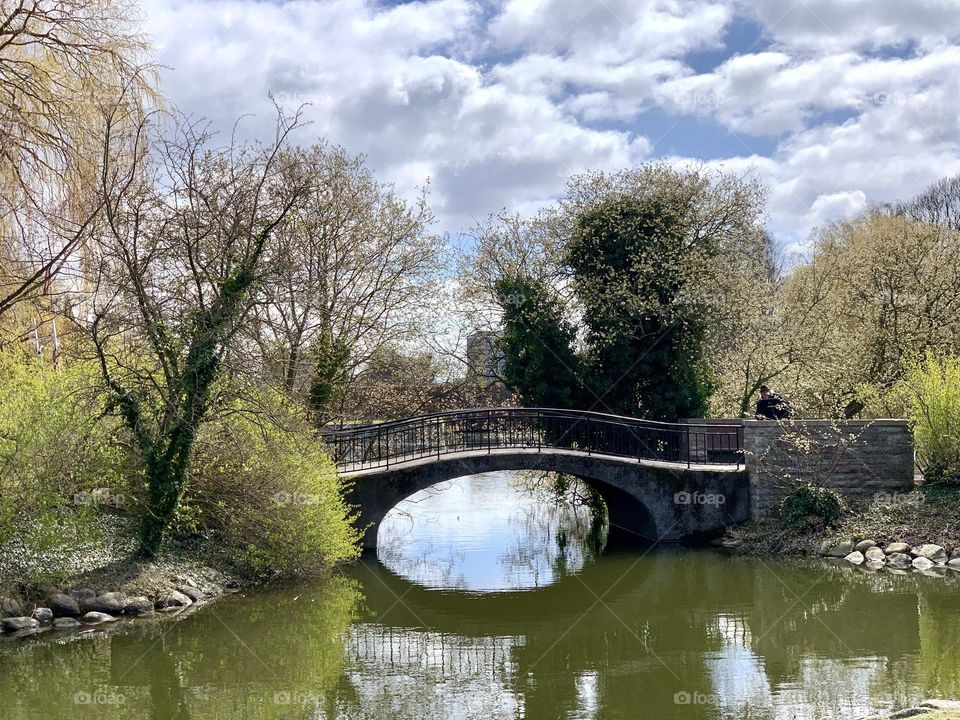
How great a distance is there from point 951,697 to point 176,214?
1225 cm

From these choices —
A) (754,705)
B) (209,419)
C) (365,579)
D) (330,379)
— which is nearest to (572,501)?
(330,379)

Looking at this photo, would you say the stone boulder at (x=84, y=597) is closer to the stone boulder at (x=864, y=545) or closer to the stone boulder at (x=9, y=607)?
the stone boulder at (x=9, y=607)

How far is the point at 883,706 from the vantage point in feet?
32.7

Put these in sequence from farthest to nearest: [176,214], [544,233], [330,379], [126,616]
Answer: [544,233] < [330,379] < [176,214] < [126,616]

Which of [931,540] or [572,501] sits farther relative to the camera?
[572,501]

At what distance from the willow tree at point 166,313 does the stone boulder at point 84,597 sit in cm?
122

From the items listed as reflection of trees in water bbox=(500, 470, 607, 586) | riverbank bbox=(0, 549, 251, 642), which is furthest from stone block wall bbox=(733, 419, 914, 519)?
riverbank bbox=(0, 549, 251, 642)

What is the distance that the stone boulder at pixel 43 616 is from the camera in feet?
44.6

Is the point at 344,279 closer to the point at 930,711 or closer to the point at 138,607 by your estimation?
the point at 138,607

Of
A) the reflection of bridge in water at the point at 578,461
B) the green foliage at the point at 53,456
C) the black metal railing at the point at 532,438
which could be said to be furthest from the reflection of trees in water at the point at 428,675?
the black metal railing at the point at 532,438

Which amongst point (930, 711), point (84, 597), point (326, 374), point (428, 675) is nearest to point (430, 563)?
point (326, 374)

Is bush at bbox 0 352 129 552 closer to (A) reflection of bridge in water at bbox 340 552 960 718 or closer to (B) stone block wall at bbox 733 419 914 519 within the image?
(A) reflection of bridge in water at bbox 340 552 960 718

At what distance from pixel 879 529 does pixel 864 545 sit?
0.66m

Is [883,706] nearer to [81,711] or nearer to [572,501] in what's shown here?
[81,711]
